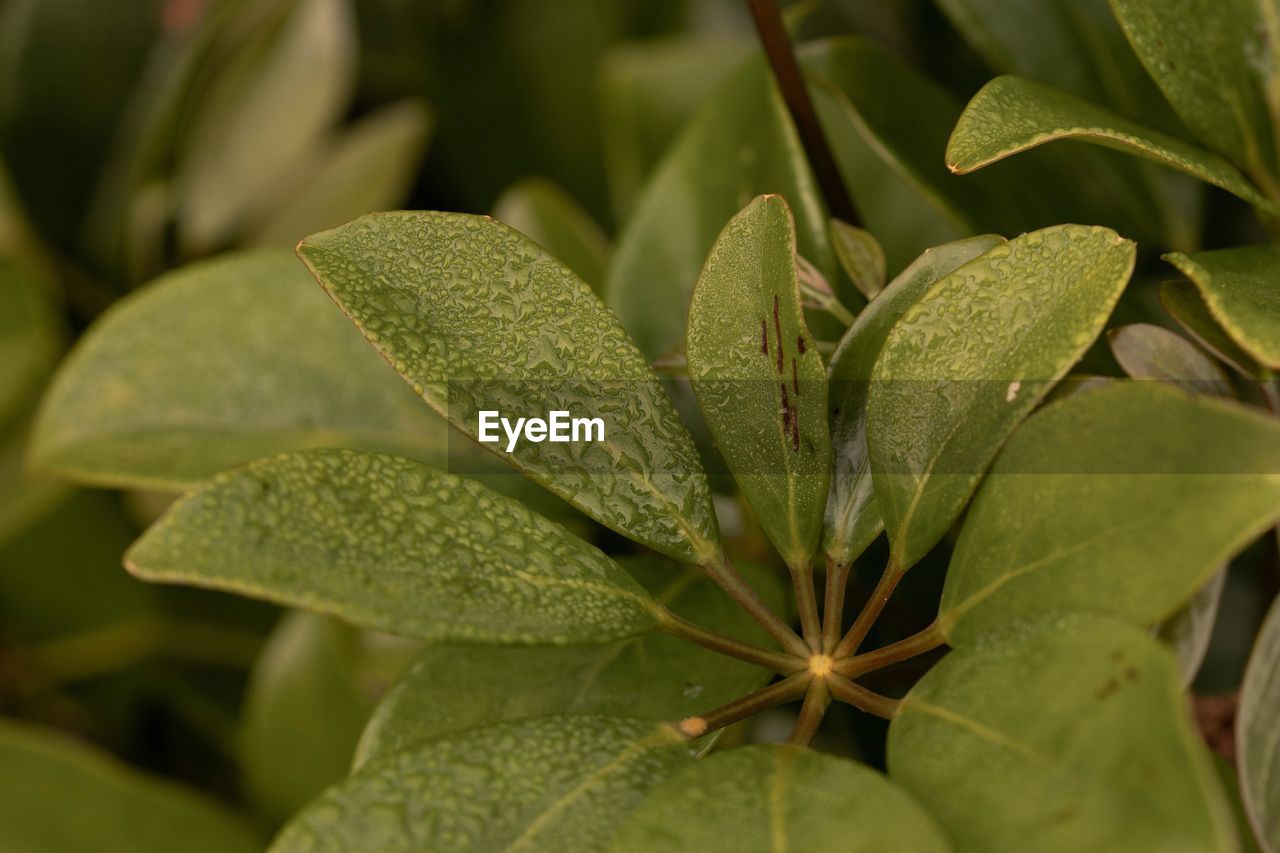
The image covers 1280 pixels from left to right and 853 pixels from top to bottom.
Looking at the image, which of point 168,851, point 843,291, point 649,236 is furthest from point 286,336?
point 168,851

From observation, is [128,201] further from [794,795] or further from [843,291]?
[794,795]

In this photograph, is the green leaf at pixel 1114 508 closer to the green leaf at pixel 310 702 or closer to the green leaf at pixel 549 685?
the green leaf at pixel 549 685

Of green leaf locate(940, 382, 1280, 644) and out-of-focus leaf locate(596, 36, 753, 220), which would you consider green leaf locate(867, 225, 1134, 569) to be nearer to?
green leaf locate(940, 382, 1280, 644)

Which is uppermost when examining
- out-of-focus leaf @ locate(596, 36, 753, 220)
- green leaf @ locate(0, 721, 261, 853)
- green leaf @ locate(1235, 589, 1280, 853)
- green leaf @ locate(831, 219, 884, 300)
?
out-of-focus leaf @ locate(596, 36, 753, 220)

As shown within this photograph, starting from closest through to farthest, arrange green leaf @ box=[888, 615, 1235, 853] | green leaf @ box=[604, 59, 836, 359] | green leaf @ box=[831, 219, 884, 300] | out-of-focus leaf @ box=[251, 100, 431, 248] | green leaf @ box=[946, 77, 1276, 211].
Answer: green leaf @ box=[888, 615, 1235, 853] < green leaf @ box=[946, 77, 1276, 211] < green leaf @ box=[831, 219, 884, 300] < green leaf @ box=[604, 59, 836, 359] < out-of-focus leaf @ box=[251, 100, 431, 248]

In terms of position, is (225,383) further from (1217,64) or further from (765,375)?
(1217,64)

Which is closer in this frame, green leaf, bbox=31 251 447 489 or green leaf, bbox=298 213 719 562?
green leaf, bbox=298 213 719 562

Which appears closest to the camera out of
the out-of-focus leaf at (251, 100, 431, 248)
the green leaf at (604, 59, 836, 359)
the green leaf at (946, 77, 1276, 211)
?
the green leaf at (946, 77, 1276, 211)

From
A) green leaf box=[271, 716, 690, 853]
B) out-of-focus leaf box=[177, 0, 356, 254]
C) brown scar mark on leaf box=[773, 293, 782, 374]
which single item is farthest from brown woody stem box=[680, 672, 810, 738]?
out-of-focus leaf box=[177, 0, 356, 254]
